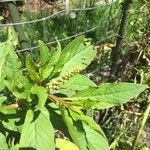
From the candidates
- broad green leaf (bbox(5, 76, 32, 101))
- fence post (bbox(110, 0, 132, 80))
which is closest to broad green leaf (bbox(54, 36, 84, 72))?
broad green leaf (bbox(5, 76, 32, 101))

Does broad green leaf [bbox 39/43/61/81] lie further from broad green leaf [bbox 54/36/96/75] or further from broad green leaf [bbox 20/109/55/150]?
broad green leaf [bbox 20/109/55/150]

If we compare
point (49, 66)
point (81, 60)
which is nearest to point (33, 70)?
point (49, 66)

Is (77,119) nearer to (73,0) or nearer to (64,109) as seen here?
(64,109)

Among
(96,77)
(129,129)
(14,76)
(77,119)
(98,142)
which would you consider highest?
(14,76)

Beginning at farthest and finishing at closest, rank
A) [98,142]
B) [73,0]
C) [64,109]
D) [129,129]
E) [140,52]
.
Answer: [73,0], [140,52], [129,129], [98,142], [64,109]

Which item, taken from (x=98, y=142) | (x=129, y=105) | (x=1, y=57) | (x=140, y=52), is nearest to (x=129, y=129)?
(x=129, y=105)

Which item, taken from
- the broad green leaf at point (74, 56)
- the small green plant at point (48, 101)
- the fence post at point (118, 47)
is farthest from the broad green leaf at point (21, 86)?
the fence post at point (118, 47)
